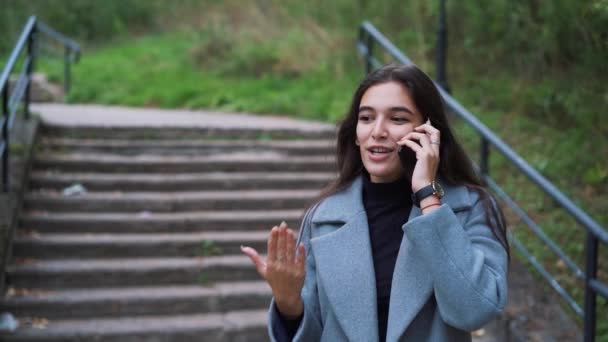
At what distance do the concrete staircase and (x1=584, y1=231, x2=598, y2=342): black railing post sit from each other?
2249 mm

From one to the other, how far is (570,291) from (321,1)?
8.06m

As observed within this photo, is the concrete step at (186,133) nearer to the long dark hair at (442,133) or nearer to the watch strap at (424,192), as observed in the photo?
the long dark hair at (442,133)

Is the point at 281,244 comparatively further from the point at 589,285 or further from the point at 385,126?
the point at 589,285

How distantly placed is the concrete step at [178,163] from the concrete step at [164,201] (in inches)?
15.4

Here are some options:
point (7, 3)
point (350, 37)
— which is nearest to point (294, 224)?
point (350, 37)

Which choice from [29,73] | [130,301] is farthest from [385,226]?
[29,73]

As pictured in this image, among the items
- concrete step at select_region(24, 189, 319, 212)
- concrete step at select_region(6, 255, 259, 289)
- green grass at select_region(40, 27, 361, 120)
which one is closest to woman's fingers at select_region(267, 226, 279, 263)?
concrete step at select_region(6, 255, 259, 289)

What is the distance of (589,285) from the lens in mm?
3689

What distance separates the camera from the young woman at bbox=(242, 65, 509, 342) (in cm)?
188

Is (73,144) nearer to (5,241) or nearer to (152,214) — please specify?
(152,214)

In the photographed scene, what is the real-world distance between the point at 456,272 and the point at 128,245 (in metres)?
4.52

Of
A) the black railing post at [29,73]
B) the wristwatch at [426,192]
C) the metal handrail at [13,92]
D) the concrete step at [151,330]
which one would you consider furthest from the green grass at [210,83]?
the wristwatch at [426,192]

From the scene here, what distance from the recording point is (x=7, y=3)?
17156 mm

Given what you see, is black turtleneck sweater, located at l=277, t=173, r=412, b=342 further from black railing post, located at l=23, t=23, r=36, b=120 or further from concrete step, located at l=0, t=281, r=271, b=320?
black railing post, located at l=23, t=23, r=36, b=120
